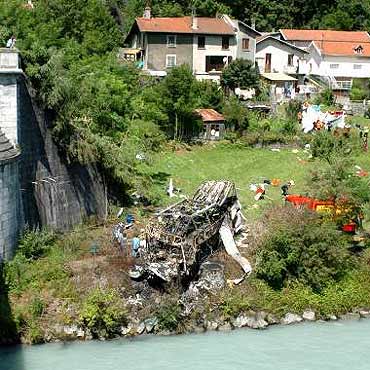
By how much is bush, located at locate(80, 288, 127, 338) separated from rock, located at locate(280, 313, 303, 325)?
4642mm

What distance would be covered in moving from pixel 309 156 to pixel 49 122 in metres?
17.0

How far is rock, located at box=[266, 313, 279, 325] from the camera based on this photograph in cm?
2052

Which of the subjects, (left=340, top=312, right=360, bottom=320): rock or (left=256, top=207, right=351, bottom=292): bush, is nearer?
(left=340, top=312, right=360, bottom=320): rock

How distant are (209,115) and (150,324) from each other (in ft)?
69.5

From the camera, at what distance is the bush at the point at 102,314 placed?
18812mm

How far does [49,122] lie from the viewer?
74.2 ft

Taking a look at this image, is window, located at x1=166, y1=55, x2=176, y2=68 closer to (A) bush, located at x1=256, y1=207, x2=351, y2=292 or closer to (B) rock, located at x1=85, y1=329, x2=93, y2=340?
(A) bush, located at x1=256, y1=207, x2=351, y2=292

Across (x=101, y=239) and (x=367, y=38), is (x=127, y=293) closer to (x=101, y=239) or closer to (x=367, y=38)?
(x=101, y=239)

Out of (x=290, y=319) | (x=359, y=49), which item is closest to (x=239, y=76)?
(x=359, y=49)

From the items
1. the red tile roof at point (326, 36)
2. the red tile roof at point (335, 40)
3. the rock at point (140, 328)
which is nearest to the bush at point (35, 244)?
the rock at point (140, 328)

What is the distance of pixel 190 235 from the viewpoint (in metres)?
21.7

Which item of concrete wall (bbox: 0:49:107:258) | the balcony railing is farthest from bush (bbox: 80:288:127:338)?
the balcony railing

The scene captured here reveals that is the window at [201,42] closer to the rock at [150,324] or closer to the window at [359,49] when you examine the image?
the window at [359,49]

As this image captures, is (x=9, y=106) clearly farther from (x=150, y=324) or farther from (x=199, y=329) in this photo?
(x=199, y=329)
